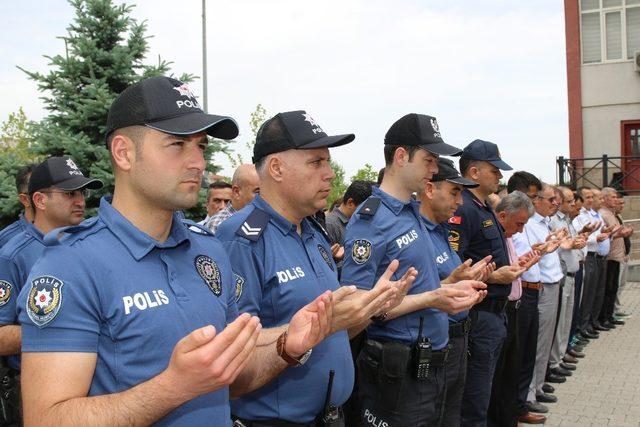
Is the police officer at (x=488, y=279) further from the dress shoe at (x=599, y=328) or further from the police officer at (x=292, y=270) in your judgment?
the dress shoe at (x=599, y=328)

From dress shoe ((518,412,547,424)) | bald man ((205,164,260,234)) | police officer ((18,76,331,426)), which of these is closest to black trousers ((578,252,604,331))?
dress shoe ((518,412,547,424))

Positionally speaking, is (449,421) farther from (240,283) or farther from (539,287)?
(539,287)

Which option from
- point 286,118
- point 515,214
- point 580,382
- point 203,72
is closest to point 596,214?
point 580,382

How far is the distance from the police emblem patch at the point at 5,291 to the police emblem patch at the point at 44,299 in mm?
2173

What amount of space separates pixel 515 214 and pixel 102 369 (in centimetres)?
457

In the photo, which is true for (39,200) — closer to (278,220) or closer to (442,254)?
(278,220)

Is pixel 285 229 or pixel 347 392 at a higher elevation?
pixel 285 229

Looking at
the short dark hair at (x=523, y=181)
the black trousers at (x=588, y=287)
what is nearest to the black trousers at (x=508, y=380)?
the short dark hair at (x=523, y=181)

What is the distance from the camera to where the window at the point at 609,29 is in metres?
21.6

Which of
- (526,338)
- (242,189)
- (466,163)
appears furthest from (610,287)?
(242,189)

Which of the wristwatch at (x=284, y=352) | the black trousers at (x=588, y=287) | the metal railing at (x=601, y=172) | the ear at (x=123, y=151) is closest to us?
the ear at (x=123, y=151)

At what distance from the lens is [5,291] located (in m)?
3.78

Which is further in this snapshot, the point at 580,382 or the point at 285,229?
the point at 580,382

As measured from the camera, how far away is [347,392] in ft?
9.73
